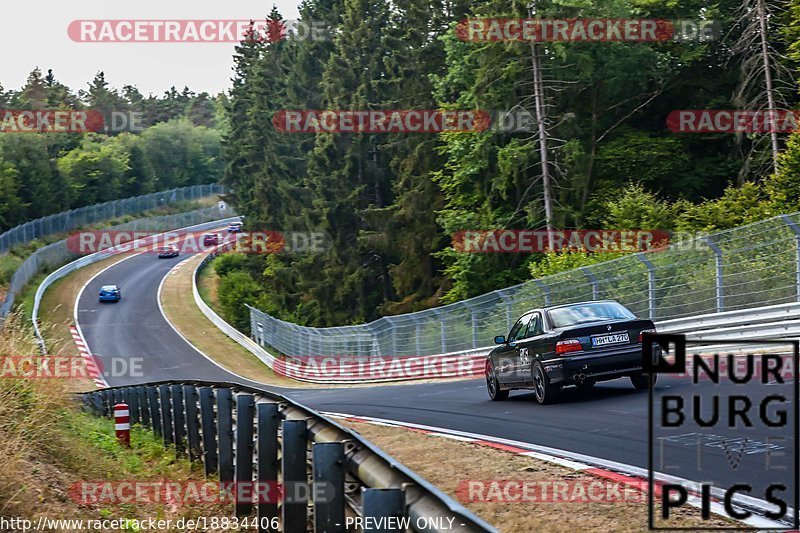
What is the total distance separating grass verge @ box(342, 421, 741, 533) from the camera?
7.11 meters

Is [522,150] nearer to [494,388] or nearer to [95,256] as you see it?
[494,388]

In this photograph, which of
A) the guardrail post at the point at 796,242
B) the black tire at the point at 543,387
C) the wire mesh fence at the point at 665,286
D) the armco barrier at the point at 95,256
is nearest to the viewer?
the black tire at the point at 543,387

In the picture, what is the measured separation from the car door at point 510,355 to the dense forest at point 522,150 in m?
16.1

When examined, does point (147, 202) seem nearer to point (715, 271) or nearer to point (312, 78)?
point (312, 78)

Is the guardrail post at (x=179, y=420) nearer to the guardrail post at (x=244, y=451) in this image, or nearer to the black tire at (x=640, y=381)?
the guardrail post at (x=244, y=451)

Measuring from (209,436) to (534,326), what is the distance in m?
6.20

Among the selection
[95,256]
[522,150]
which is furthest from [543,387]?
[95,256]

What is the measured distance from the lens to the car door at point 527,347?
15273 mm

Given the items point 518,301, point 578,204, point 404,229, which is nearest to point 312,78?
point 404,229

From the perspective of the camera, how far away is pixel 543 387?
1509cm

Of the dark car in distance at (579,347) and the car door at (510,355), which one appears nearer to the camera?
the dark car in distance at (579,347)

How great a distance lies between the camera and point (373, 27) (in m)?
57.5

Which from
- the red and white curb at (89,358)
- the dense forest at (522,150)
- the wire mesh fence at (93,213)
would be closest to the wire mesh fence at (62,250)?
the wire mesh fence at (93,213)

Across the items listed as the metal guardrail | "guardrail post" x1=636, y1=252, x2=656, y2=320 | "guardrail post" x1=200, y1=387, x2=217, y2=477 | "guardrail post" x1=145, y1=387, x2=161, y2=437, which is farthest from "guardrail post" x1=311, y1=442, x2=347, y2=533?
"guardrail post" x1=636, y1=252, x2=656, y2=320
